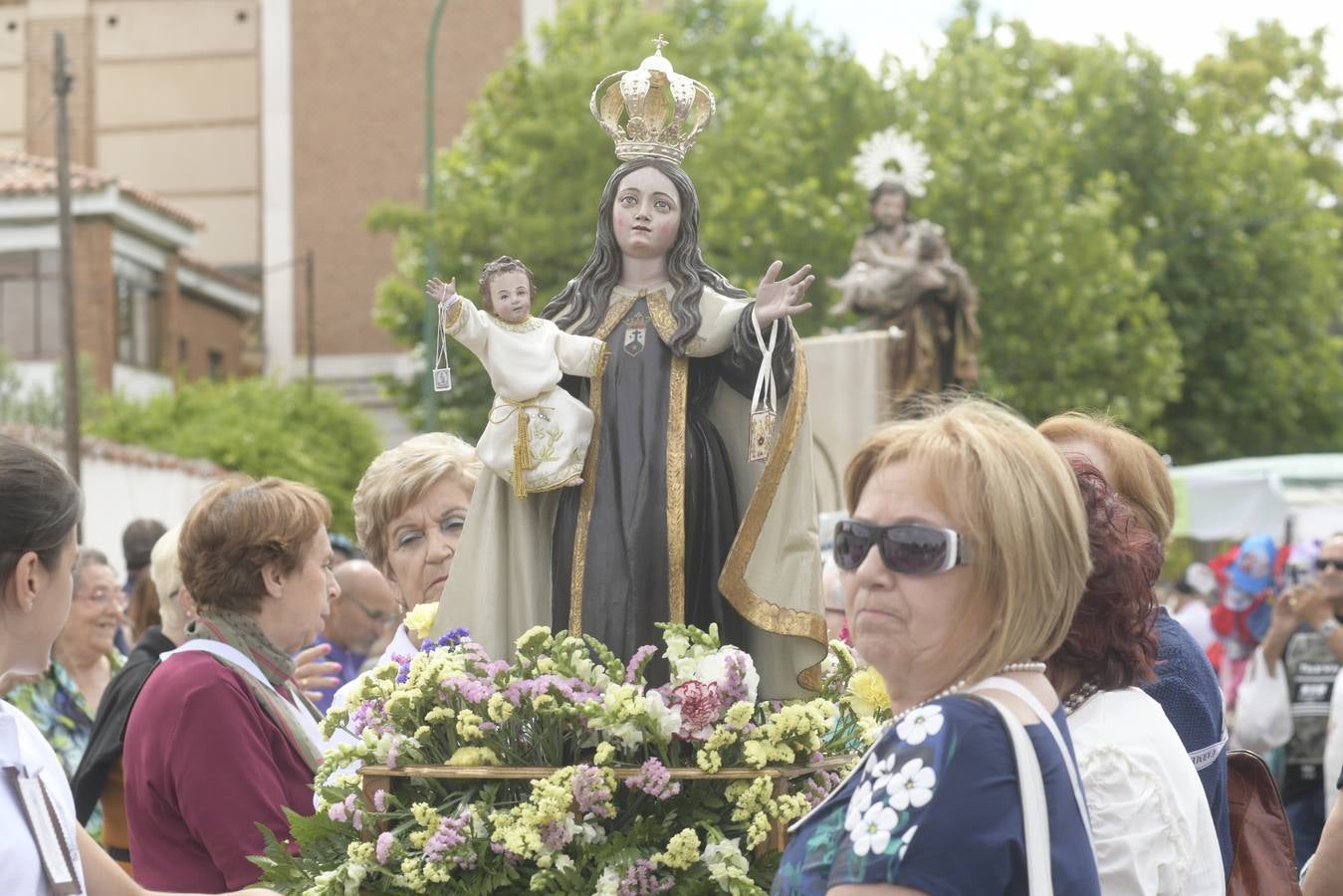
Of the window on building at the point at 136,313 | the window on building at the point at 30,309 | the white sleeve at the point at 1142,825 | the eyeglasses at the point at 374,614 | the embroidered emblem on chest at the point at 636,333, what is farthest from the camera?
the window on building at the point at 136,313

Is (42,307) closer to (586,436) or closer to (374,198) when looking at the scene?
(374,198)

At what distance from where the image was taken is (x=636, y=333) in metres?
4.27

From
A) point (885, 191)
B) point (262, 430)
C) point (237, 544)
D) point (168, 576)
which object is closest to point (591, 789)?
point (237, 544)

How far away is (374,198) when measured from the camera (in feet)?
149

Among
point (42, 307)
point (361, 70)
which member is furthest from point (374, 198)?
point (42, 307)

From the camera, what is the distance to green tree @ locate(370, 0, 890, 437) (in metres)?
26.6

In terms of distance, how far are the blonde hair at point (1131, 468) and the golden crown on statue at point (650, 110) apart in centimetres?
107

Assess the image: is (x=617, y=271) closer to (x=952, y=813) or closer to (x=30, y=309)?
(x=952, y=813)

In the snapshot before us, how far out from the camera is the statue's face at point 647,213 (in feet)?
14.0

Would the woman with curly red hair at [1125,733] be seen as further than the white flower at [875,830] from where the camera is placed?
Yes

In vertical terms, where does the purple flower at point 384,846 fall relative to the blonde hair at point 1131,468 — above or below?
below

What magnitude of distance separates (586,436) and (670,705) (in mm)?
741

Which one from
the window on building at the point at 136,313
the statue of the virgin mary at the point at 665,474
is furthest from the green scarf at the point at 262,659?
the window on building at the point at 136,313

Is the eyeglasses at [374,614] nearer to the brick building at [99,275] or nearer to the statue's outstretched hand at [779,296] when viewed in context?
the statue's outstretched hand at [779,296]
